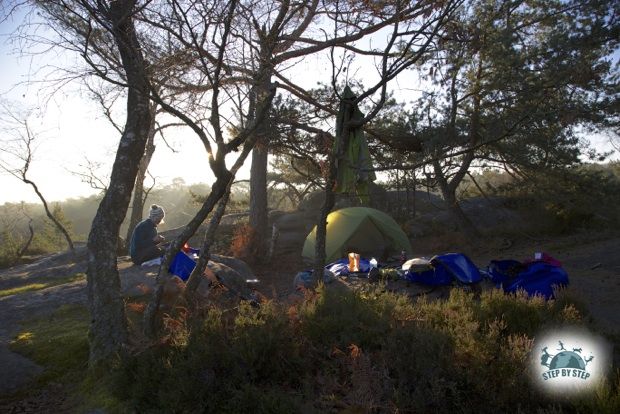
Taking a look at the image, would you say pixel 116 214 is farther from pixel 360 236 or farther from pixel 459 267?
pixel 360 236

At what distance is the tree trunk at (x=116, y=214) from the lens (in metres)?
4.45

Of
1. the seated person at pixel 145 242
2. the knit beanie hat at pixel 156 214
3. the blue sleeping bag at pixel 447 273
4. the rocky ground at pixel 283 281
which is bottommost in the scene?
the rocky ground at pixel 283 281

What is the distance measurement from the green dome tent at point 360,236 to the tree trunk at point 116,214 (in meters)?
7.08

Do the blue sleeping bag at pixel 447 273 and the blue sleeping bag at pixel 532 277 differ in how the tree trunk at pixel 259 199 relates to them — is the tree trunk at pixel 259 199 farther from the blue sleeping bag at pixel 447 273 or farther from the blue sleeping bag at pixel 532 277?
the blue sleeping bag at pixel 532 277

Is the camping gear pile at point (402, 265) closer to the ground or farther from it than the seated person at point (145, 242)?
closer to the ground

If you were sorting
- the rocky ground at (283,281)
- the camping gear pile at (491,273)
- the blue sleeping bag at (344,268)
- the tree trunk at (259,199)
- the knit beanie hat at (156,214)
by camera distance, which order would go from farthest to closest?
the tree trunk at (259,199), the blue sleeping bag at (344,268), the knit beanie hat at (156,214), the camping gear pile at (491,273), the rocky ground at (283,281)

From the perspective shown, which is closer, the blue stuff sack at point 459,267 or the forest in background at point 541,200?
the blue stuff sack at point 459,267

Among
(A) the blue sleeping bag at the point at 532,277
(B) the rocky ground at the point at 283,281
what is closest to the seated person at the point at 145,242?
(B) the rocky ground at the point at 283,281

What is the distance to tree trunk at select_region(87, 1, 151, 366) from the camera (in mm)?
4453

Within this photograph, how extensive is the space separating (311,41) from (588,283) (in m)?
6.74

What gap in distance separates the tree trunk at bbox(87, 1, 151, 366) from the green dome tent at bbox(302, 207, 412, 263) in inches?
279

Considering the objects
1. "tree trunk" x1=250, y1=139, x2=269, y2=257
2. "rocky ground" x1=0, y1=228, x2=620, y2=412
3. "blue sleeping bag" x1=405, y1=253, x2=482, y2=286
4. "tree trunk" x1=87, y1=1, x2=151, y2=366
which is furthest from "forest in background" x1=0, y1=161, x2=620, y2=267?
"tree trunk" x1=87, y1=1, x2=151, y2=366

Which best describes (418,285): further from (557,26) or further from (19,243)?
(19,243)

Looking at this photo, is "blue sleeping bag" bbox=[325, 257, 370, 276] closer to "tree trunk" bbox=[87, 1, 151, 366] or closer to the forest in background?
the forest in background
